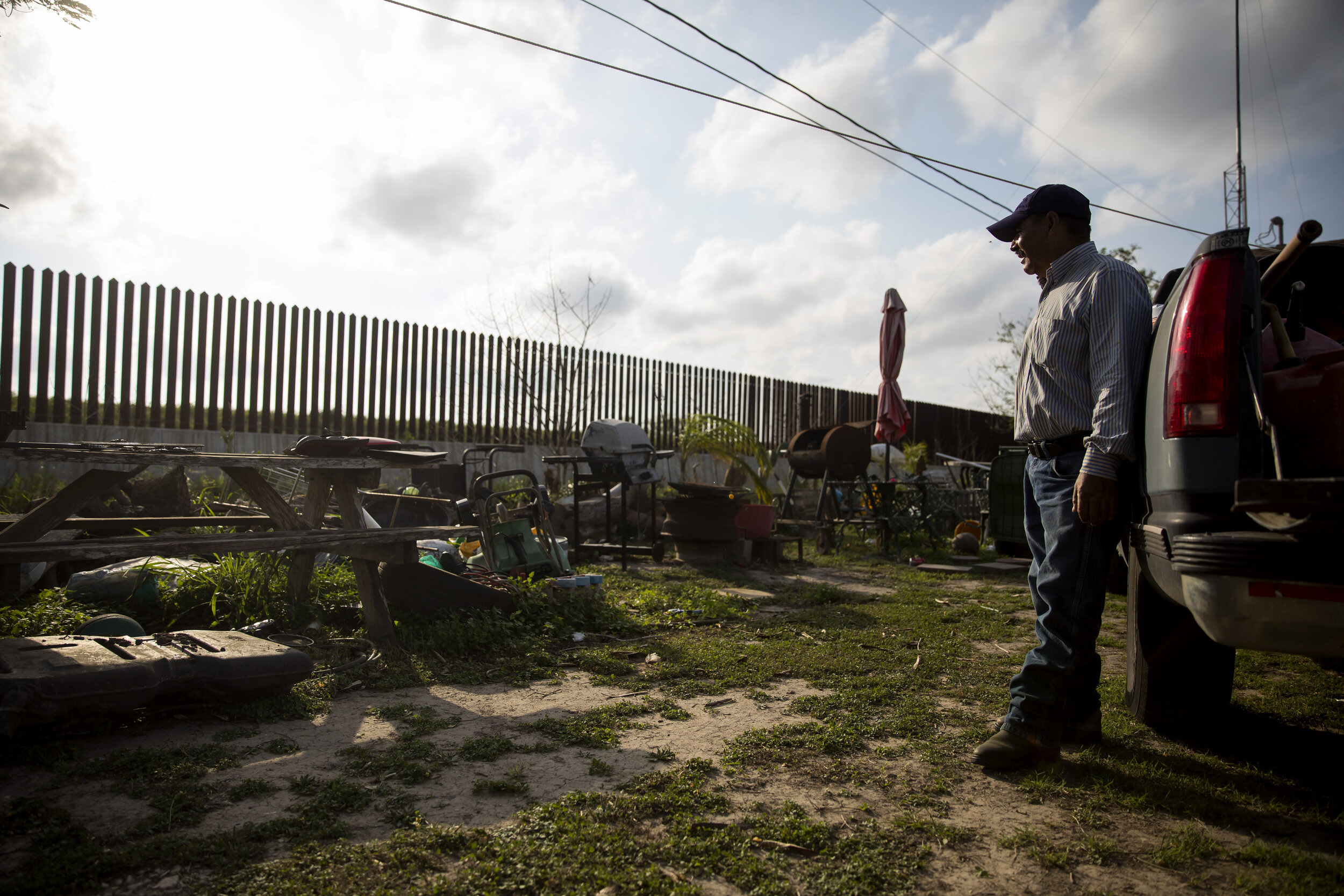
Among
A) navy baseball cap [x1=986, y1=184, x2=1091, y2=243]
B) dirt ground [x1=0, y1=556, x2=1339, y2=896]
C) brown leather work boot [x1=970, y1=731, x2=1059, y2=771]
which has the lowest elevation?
dirt ground [x1=0, y1=556, x2=1339, y2=896]

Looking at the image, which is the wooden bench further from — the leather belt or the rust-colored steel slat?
the rust-colored steel slat

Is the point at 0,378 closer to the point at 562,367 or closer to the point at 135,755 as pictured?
the point at 562,367

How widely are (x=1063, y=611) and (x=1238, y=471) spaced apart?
700 millimetres

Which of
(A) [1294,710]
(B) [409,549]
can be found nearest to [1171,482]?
(A) [1294,710]

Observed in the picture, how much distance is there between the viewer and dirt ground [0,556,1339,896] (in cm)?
170

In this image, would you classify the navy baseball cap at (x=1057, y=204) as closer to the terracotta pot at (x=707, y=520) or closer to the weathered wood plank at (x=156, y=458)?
the weathered wood plank at (x=156, y=458)

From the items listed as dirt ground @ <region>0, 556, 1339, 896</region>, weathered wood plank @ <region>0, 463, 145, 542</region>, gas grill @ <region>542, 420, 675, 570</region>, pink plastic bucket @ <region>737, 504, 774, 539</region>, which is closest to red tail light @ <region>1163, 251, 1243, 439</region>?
dirt ground @ <region>0, 556, 1339, 896</region>

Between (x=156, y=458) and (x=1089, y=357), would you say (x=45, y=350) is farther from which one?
(x=1089, y=357)

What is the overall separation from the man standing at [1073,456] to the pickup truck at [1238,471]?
0.08 m

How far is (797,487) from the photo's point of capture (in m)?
13.0

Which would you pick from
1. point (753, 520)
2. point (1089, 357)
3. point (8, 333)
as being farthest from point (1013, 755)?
point (8, 333)

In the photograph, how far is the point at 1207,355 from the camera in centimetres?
187

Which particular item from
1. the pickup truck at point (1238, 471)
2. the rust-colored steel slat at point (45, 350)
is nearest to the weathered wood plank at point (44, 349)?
the rust-colored steel slat at point (45, 350)

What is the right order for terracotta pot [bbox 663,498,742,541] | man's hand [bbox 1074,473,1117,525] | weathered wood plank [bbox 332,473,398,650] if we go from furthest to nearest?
1. terracotta pot [bbox 663,498,742,541]
2. weathered wood plank [bbox 332,473,398,650]
3. man's hand [bbox 1074,473,1117,525]
